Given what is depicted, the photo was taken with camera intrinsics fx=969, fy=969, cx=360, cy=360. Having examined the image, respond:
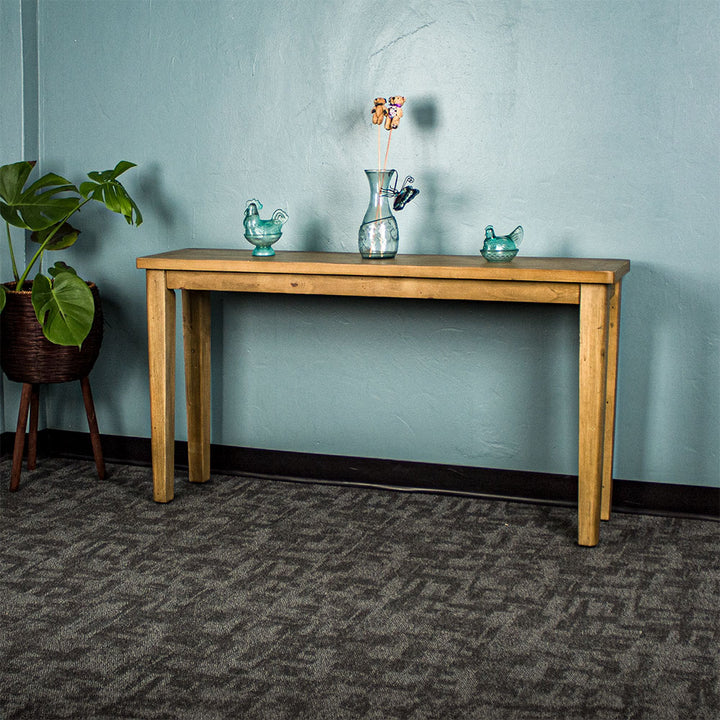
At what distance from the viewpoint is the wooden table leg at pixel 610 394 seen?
9.77ft

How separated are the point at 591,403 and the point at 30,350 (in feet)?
6.03

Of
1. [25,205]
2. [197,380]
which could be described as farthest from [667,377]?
[25,205]

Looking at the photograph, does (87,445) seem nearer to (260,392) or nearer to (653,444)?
(260,392)

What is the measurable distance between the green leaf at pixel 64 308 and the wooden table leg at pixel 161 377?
0.65ft

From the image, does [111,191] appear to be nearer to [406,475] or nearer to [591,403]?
[406,475]

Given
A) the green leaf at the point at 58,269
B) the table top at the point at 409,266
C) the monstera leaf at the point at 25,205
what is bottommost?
the green leaf at the point at 58,269

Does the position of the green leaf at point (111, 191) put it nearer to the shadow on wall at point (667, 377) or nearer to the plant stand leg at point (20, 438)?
the plant stand leg at point (20, 438)

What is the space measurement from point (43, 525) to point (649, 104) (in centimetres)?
226

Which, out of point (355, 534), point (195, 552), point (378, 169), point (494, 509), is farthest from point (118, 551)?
point (378, 169)

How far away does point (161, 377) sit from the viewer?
3.12m

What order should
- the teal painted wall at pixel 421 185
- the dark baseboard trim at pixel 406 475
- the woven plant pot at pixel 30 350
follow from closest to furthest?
1. the teal painted wall at pixel 421 185
2. the dark baseboard trim at pixel 406 475
3. the woven plant pot at pixel 30 350

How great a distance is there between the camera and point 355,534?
291 cm

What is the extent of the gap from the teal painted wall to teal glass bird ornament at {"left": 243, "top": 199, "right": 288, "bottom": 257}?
0.28 m

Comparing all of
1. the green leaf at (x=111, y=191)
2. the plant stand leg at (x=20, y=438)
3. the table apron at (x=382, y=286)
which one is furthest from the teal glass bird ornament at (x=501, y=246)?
the plant stand leg at (x=20, y=438)
